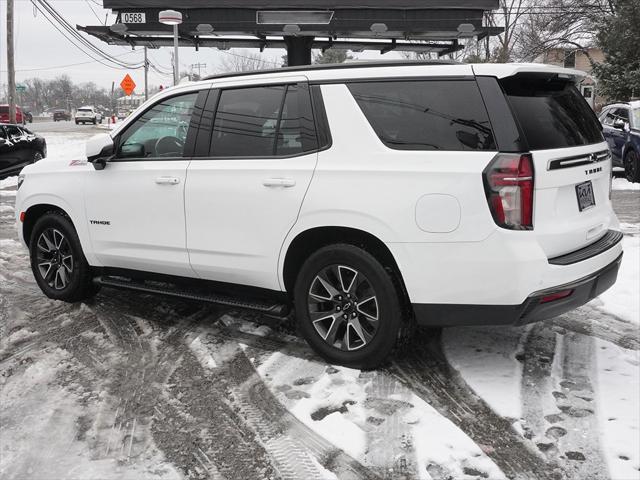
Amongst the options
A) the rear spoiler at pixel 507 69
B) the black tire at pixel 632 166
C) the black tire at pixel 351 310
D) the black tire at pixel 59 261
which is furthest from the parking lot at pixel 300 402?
the black tire at pixel 632 166

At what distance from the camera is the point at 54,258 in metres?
5.44

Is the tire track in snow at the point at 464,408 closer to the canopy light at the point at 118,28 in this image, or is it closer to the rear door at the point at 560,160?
the rear door at the point at 560,160

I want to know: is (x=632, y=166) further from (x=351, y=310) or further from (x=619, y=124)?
(x=351, y=310)

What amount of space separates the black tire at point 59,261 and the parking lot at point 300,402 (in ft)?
1.02

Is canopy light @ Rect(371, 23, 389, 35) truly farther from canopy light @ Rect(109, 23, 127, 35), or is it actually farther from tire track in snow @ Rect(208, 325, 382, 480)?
tire track in snow @ Rect(208, 325, 382, 480)

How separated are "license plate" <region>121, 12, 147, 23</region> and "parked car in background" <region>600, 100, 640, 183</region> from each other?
13.7m

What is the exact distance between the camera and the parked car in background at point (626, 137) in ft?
43.4

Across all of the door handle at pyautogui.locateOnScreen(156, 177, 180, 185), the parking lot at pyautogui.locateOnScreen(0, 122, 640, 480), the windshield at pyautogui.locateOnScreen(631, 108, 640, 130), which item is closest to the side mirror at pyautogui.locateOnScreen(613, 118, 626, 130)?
the windshield at pyautogui.locateOnScreen(631, 108, 640, 130)

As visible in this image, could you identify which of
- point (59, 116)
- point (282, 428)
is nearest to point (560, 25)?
point (282, 428)

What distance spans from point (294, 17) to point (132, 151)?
1526 cm

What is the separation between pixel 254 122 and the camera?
13.9 feet

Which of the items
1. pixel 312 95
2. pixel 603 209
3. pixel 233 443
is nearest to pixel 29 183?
pixel 312 95

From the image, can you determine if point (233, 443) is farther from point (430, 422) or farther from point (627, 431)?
point (627, 431)

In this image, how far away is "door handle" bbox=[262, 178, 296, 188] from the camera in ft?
12.8
